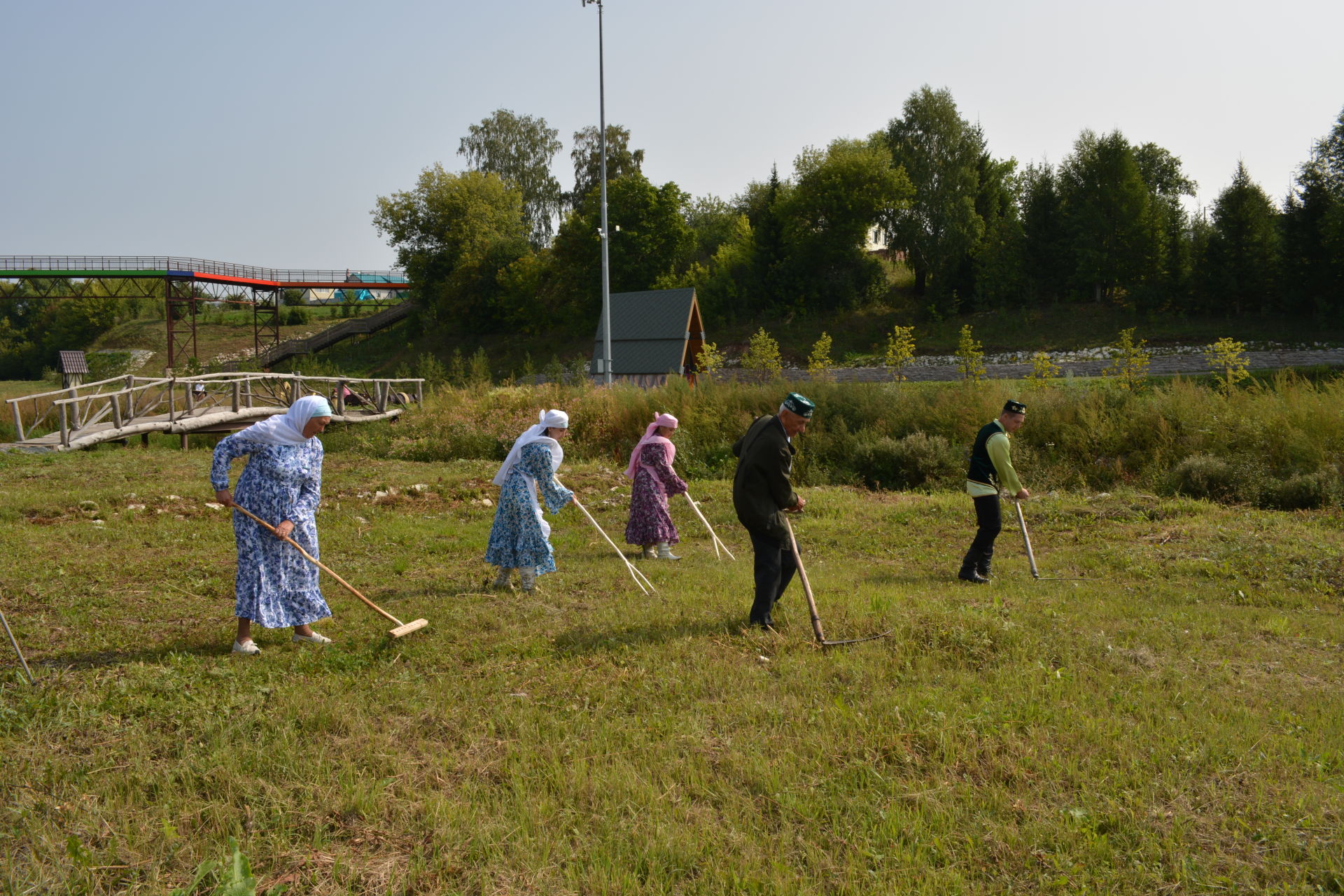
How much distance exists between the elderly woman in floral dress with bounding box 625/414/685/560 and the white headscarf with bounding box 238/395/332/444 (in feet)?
15.2

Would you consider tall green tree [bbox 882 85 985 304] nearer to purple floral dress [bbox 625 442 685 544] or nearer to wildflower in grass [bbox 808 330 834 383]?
wildflower in grass [bbox 808 330 834 383]

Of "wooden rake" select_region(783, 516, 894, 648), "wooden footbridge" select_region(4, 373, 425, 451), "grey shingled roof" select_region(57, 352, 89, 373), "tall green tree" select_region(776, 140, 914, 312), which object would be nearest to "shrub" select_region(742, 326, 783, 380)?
"wooden footbridge" select_region(4, 373, 425, 451)

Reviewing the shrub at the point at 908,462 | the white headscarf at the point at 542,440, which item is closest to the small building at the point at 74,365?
the shrub at the point at 908,462

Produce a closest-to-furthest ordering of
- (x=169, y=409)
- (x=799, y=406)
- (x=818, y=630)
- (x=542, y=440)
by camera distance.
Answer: (x=818, y=630), (x=799, y=406), (x=542, y=440), (x=169, y=409)

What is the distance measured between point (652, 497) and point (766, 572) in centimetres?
370

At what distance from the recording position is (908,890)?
3.61m

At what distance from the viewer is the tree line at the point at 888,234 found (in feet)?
127

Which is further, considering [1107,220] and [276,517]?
[1107,220]

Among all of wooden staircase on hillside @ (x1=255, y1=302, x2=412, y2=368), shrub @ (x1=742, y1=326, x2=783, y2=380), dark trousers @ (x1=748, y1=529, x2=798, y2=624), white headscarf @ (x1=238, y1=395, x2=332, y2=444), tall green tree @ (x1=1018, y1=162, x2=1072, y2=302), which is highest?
tall green tree @ (x1=1018, y1=162, x2=1072, y2=302)

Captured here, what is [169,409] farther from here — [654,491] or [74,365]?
[74,365]

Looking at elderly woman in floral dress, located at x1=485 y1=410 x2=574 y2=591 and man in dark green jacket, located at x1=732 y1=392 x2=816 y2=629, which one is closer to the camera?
man in dark green jacket, located at x1=732 y1=392 x2=816 y2=629

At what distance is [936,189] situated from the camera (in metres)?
51.6

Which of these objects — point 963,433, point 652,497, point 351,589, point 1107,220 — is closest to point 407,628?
point 351,589

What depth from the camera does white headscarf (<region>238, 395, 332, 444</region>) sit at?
642cm
